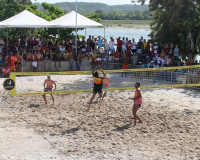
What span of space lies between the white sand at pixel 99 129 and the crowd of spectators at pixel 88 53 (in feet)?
15.2

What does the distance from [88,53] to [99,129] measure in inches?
455

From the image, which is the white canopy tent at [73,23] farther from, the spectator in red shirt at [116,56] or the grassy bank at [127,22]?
the grassy bank at [127,22]

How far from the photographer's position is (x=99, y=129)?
12211 millimetres

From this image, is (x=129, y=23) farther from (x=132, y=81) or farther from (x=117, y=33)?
(x=132, y=81)

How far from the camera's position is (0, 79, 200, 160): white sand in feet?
34.2

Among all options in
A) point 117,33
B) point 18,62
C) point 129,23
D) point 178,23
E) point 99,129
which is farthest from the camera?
point 129,23

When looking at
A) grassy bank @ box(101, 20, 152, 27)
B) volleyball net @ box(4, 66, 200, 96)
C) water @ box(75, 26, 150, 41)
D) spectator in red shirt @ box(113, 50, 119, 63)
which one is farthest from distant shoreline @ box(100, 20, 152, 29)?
volleyball net @ box(4, 66, 200, 96)

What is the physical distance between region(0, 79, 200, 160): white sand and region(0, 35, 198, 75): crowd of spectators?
464 cm

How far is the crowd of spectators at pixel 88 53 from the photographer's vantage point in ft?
68.3

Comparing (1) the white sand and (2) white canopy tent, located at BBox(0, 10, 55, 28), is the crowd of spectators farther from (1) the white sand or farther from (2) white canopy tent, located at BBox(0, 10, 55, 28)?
(1) the white sand

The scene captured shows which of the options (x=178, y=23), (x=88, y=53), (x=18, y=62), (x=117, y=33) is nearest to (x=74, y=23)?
→ (x=88, y=53)

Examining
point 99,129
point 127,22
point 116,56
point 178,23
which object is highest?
point 127,22

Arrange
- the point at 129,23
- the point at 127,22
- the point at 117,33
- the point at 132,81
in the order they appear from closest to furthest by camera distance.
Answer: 1. the point at 132,81
2. the point at 117,33
3. the point at 129,23
4. the point at 127,22

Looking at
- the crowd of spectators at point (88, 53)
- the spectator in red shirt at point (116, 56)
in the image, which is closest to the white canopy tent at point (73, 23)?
the crowd of spectators at point (88, 53)
